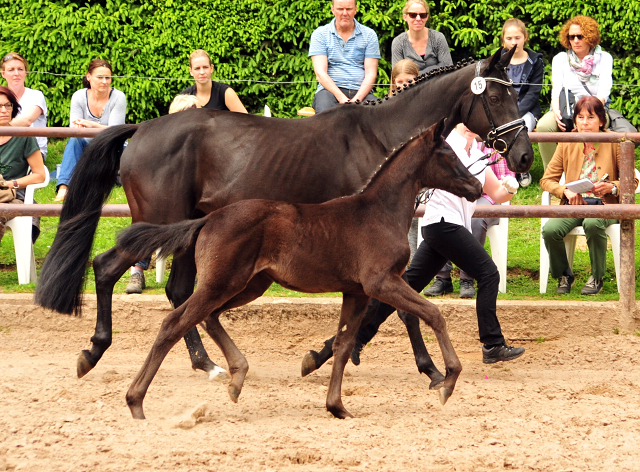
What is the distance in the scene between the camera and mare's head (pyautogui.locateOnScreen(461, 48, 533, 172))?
17.4 ft

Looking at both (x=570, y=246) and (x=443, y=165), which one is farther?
(x=570, y=246)

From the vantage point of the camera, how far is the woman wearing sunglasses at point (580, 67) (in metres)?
7.89

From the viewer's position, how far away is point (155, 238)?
4.53 meters

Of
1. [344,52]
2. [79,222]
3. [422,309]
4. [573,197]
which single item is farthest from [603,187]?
Result: [79,222]

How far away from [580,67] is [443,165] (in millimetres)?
3859

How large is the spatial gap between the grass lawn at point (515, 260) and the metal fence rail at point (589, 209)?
34cm

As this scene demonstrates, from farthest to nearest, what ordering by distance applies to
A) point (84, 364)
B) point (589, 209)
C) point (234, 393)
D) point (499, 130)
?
1. point (589, 209)
2. point (499, 130)
3. point (84, 364)
4. point (234, 393)

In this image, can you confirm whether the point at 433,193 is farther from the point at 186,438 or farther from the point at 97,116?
the point at 97,116

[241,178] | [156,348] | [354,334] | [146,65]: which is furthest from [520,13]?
[156,348]

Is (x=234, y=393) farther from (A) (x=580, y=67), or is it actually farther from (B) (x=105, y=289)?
(A) (x=580, y=67)

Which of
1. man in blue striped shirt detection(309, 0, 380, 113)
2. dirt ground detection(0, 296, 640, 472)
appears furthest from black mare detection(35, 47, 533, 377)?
man in blue striped shirt detection(309, 0, 380, 113)

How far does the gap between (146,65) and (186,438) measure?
23.3ft

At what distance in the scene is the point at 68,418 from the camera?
14.0 ft

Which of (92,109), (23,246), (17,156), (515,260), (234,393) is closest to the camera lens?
(234,393)
